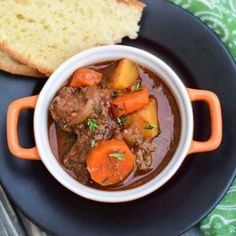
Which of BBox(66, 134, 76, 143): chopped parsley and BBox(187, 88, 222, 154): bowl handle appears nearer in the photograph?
BBox(187, 88, 222, 154): bowl handle

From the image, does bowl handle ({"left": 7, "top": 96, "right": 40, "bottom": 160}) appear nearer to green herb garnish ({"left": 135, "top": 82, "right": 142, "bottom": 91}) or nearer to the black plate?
the black plate

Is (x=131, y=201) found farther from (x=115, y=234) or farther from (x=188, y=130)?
(x=188, y=130)

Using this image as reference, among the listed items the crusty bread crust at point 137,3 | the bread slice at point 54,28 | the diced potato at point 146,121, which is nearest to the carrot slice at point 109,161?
the diced potato at point 146,121

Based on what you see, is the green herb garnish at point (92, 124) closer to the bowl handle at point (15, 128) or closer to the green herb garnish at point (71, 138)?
the green herb garnish at point (71, 138)

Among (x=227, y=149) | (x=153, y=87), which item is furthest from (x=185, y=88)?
(x=227, y=149)

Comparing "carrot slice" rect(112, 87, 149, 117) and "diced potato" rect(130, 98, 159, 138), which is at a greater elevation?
"carrot slice" rect(112, 87, 149, 117)

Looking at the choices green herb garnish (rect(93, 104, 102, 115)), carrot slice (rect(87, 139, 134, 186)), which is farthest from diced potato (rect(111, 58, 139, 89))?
carrot slice (rect(87, 139, 134, 186))

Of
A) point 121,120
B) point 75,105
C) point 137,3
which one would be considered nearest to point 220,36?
point 137,3
